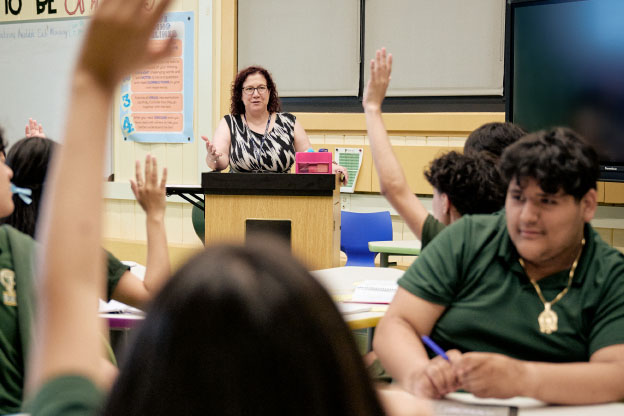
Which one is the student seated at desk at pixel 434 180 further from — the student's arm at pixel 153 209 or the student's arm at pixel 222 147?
the student's arm at pixel 222 147

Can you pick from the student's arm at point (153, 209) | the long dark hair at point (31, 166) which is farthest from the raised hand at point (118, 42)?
the long dark hair at point (31, 166)

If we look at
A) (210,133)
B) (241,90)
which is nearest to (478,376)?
(241,90)

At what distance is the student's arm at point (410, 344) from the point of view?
139 centimetres

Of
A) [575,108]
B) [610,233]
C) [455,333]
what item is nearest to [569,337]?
[455,333]

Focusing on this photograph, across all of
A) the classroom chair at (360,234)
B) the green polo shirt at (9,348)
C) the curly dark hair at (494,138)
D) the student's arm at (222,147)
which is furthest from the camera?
the classroom chair at (360,234)

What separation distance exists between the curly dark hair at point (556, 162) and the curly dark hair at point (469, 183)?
0.43m

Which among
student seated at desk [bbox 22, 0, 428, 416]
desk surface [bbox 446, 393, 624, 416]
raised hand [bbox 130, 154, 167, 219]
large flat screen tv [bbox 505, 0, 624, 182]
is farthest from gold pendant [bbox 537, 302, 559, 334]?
large flat screen tv [bbox 505, 0, 624, 182]

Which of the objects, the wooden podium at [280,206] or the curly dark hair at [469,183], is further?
the wooden podium at [280,206]

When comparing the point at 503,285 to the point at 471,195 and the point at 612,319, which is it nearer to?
the point at 612,319

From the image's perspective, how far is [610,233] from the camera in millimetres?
4414

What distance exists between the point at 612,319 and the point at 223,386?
1.25 metres

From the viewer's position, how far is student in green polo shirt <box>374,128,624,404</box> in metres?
1.40

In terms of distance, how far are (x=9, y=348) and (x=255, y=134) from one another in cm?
320

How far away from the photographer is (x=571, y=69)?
391cm
